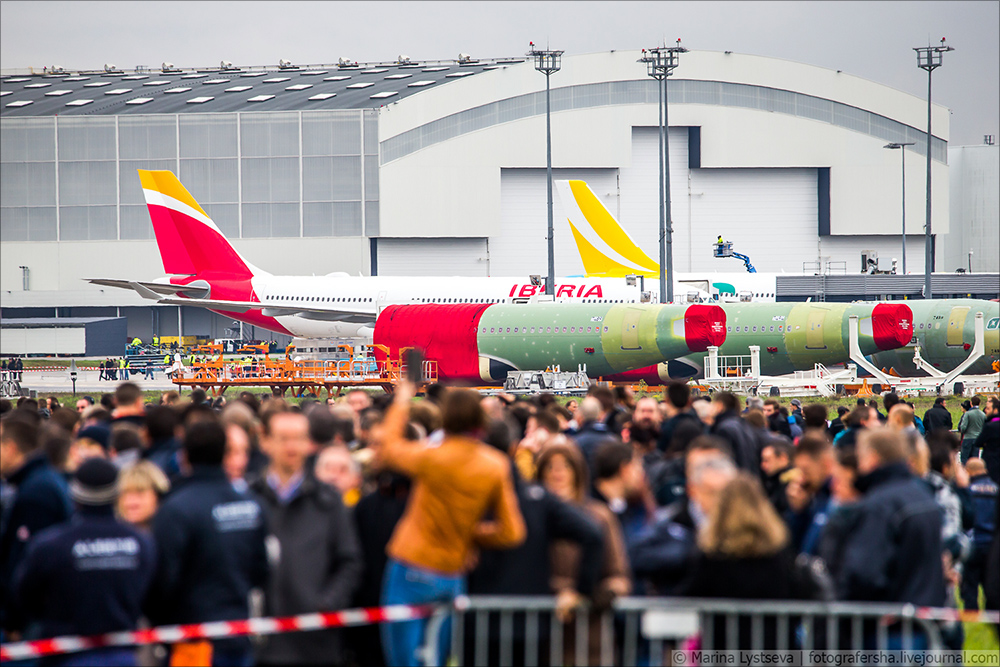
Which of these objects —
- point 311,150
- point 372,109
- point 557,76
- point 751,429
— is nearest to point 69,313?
point 311,150

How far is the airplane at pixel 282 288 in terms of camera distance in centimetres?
4247

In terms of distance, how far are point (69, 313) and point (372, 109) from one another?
86.4 feet

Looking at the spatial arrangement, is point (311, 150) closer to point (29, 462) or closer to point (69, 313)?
point (69, 313)

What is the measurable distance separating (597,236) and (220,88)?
3745cm

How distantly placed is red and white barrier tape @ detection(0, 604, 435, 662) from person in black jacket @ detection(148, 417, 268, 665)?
0.07 meters

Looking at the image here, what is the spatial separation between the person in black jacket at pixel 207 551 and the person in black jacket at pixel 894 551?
3.43m

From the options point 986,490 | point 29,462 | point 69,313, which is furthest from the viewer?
point 69,313

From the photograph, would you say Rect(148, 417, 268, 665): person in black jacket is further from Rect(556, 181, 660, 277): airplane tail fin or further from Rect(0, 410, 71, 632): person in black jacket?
Rect(556, 181, 660, 277): airplane tail fin

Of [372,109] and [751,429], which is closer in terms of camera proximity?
[751,429]

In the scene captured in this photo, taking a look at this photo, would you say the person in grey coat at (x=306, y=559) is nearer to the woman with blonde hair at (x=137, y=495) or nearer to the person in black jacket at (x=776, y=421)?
the woman with blonde hair at (x=137, y=495)

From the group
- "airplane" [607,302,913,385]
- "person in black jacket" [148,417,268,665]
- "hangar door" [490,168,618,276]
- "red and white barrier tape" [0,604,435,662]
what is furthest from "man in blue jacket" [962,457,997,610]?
"hangar door" [490,168,618,276]

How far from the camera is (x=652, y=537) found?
6418mm

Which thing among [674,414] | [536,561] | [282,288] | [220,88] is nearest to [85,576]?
[536,561]

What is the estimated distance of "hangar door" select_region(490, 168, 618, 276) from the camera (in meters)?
73.1
